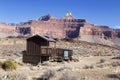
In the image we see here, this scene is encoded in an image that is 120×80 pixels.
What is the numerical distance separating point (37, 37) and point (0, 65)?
1414 centimetres

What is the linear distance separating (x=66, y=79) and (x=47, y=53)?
78.4 ft

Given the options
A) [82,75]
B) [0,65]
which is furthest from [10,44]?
[82,75]

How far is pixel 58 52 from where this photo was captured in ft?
134

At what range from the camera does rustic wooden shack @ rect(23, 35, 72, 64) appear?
39500mm

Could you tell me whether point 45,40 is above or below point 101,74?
above

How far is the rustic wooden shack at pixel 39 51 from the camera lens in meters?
39.5

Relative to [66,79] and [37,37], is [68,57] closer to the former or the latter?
[37,37]

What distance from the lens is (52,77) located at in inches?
688

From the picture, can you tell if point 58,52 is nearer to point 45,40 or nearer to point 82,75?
point 45,40

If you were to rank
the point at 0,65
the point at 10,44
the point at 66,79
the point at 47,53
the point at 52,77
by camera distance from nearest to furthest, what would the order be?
the point at 66,79 < the point at 52,77 < the point at 0,65 < the point at 47,53 < the point at 10,44

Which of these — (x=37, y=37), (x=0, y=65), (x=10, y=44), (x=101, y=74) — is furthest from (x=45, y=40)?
(x=10, y=44)

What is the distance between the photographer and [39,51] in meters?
39.8

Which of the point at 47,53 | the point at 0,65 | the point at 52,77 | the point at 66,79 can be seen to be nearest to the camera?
the point at 66,79

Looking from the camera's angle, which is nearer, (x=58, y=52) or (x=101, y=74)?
(x=101, y=74)
